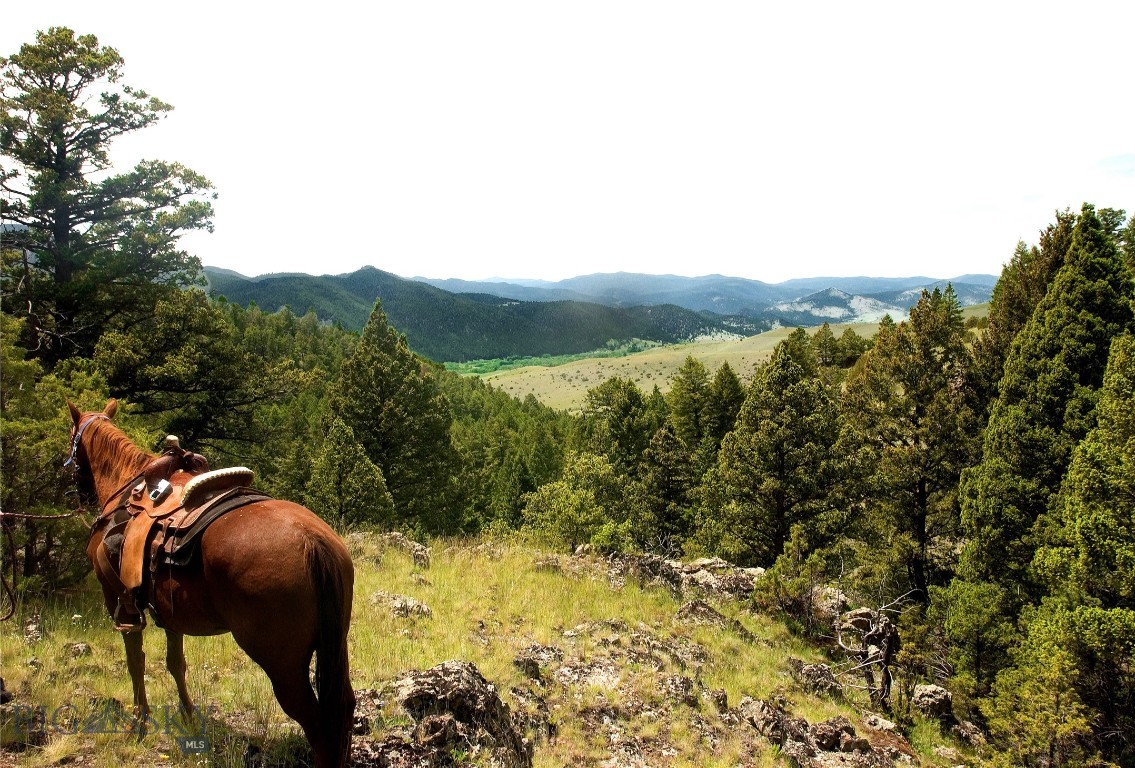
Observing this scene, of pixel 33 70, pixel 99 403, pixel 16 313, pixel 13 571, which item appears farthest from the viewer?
pixel 33 70

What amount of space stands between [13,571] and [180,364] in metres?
11.4

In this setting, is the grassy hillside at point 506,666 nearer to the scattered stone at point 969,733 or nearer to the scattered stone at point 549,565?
the scattered stone at point 549,565

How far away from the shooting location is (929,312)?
65.5 ft

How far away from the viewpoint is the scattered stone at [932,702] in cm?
1355

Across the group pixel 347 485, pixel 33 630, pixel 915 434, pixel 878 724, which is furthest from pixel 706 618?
pixel 347 485

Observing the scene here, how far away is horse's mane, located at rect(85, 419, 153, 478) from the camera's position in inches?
225

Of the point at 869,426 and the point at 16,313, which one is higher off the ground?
the point at 16,313

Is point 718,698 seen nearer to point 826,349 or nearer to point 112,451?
point 112,451

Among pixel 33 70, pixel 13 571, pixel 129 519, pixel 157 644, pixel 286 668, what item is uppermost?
pixel 33 70

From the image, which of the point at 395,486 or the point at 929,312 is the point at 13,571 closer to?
the point at 395,486

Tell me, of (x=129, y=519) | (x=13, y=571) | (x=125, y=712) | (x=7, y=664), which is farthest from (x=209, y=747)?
(x=13, y=571)

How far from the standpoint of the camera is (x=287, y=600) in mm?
3982

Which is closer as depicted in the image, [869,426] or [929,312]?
[929,312]
